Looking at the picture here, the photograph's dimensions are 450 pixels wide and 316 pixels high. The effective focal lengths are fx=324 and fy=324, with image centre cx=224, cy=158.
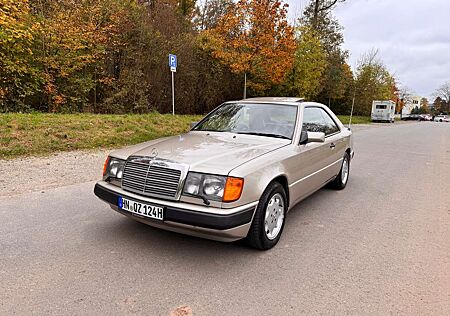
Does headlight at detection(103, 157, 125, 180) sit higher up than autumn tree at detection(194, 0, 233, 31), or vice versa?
autumn tree at detection(194, 0, 233, 31)

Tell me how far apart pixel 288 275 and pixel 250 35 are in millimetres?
15419

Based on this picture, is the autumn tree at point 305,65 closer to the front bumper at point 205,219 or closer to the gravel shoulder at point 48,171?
the gravel shoulder at point 48,171

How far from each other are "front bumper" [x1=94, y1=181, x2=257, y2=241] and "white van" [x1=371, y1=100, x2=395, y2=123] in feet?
132

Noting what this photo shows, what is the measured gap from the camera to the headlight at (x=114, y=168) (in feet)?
11.2

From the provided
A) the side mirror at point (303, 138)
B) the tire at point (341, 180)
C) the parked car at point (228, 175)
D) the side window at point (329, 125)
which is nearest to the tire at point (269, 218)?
the parked car at point (228, 175)

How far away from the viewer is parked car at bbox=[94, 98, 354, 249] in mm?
2846

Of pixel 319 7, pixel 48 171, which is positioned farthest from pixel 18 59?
pixel 319 7

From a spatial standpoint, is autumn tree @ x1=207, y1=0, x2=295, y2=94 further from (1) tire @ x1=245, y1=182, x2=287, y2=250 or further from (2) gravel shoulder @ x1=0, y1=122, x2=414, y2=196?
(1) tire @ x1=245, y1=182, x2=287, y2=250

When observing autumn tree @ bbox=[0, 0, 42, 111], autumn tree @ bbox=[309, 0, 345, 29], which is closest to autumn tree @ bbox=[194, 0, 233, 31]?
autumn tree @ bbox=[309, 0, 345, 29]

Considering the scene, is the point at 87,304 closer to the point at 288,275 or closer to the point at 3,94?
the point at 288,275

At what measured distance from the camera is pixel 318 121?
4883 millimetres

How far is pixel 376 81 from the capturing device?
41188mm

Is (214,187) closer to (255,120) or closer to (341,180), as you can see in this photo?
(255,120)

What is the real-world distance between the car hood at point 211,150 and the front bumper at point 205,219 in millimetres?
353
